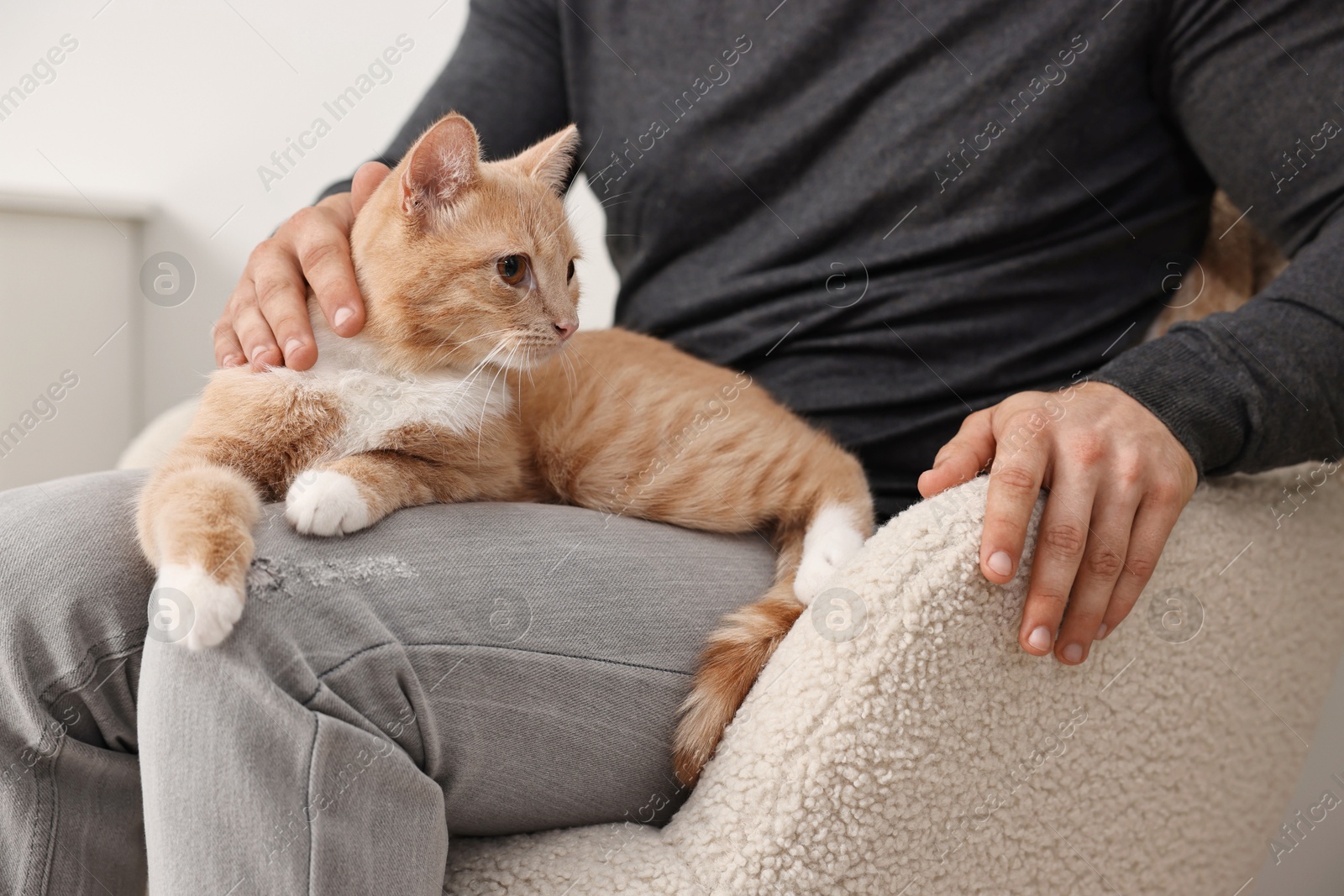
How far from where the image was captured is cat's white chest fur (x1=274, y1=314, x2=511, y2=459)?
0.94 metres

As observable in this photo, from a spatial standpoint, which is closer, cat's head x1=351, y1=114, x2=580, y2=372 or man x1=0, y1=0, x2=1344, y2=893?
man x1=0, y1=0, x2=1344, y2=893

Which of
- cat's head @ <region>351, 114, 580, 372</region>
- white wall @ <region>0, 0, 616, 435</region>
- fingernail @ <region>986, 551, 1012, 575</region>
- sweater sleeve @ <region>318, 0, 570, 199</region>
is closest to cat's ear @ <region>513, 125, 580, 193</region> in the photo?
cat's head @ <region>351, 114, 580, 372</region>

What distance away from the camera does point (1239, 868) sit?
98cm

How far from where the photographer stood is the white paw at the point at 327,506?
78 centimetres

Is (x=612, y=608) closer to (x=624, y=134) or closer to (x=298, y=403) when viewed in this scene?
(x=298, y=403)

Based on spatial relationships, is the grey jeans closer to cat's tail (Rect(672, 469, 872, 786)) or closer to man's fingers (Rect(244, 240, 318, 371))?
cat's tail (Rect(672, 469, 872, 786))

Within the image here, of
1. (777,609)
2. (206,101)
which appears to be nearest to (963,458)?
(777,609)

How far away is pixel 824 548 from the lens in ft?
3.37

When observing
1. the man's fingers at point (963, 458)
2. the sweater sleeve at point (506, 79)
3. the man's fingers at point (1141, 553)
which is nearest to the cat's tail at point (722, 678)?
the man's fingers at point (963, 458)

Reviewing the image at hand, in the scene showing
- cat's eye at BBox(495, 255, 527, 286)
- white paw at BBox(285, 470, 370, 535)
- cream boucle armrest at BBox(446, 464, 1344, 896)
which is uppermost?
→ cat's eye at BBox(495, 255, 527, 286)

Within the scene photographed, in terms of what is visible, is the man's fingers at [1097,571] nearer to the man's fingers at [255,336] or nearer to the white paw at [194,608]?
the white paw at [194,608]

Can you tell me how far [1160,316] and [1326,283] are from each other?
10.7 inches

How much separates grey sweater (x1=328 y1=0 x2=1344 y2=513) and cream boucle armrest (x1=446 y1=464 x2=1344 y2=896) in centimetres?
20

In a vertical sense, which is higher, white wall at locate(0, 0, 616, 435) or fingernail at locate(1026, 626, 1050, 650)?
white wall at locate(0, 0, 616, 435)
